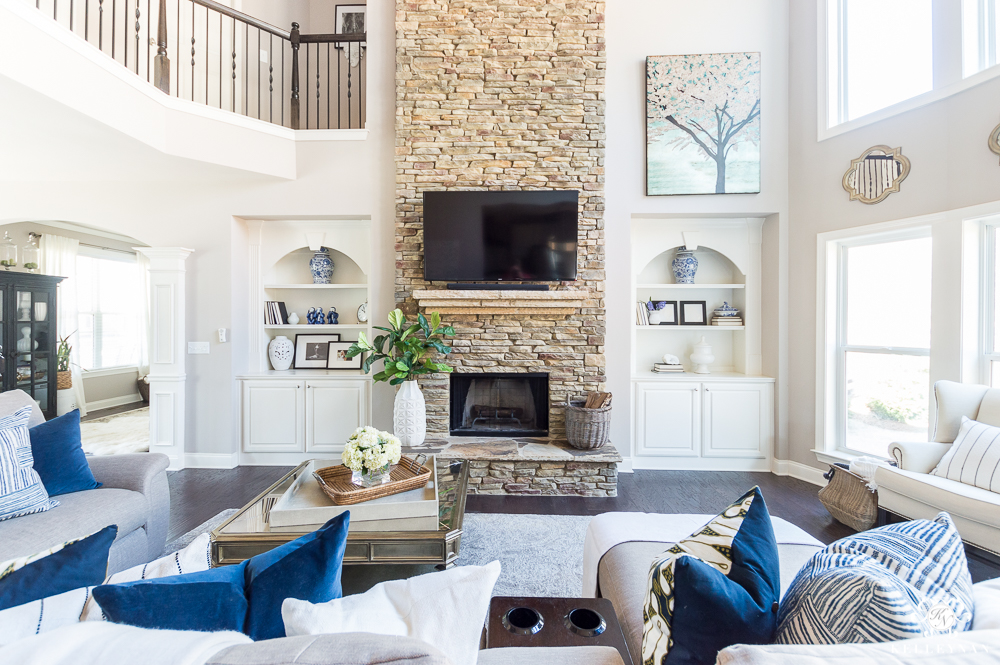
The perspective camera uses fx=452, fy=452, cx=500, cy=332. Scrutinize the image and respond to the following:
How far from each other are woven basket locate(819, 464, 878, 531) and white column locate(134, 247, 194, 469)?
5076 mm

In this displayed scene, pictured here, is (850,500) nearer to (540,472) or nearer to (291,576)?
(540,472)

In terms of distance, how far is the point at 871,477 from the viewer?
2818 mm

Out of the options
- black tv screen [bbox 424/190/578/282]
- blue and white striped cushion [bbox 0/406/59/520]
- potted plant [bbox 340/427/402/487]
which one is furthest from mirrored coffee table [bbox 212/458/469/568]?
black tv screen [bbox 424/190/578/282]

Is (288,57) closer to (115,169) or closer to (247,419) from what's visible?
(115,169)

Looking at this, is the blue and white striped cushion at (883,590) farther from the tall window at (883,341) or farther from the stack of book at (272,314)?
the stack of book at (272,314)

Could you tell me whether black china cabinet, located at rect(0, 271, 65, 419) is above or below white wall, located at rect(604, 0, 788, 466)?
below

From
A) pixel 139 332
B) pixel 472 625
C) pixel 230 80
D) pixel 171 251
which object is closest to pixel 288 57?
pixel 230 80

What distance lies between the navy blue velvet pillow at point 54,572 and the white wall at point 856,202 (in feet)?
13.8

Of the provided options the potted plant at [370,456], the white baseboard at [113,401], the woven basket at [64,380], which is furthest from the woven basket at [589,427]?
the white baseboard at [113,401]

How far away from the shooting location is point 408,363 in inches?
140

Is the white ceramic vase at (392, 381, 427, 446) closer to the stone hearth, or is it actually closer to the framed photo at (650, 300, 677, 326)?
the stone hearth

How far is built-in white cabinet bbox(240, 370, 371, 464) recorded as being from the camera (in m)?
4.13

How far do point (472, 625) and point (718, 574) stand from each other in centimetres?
43

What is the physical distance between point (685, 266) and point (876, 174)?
1.50m
